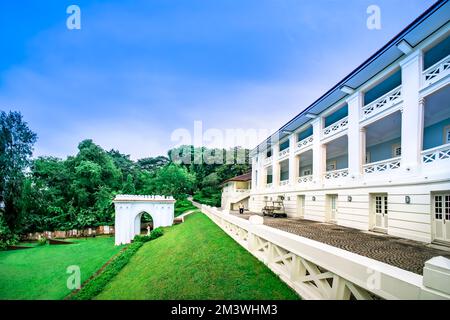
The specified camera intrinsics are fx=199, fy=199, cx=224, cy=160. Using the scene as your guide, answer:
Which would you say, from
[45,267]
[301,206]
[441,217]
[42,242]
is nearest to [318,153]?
[301,206]

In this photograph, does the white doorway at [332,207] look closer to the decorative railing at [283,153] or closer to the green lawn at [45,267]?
the decorative railing at [283,153]

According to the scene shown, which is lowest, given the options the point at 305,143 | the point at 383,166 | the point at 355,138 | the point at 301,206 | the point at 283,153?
the point at 301,206

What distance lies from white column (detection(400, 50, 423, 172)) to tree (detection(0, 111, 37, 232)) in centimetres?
2928

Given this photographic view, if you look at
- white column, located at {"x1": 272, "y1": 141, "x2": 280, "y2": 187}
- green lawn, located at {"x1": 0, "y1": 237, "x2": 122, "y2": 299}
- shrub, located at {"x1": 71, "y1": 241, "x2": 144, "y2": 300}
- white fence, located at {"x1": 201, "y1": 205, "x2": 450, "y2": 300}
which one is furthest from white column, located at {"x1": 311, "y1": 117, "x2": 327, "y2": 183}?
green lawn, located at {"x1": 0, "y1": 237, "x2": 122, "y2": 299}

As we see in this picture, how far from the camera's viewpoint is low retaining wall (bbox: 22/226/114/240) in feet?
69.9

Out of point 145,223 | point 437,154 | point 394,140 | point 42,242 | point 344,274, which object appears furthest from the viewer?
point 145,223

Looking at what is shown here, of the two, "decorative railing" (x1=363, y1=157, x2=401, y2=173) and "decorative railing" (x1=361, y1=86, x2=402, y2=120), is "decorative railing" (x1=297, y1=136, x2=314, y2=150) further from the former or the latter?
"decorative railing" (x1=363, y1=157, x2=401, y2=173)

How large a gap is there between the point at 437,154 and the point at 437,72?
9.85 feet

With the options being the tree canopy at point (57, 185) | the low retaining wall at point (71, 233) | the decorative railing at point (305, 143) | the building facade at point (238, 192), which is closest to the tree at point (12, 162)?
the tree canopy at point (57, 185)

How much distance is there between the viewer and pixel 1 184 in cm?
1825

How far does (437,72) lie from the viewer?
7176 millimetres

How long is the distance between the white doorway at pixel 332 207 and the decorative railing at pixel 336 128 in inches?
147

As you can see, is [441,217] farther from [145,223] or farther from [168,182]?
[168,182]
